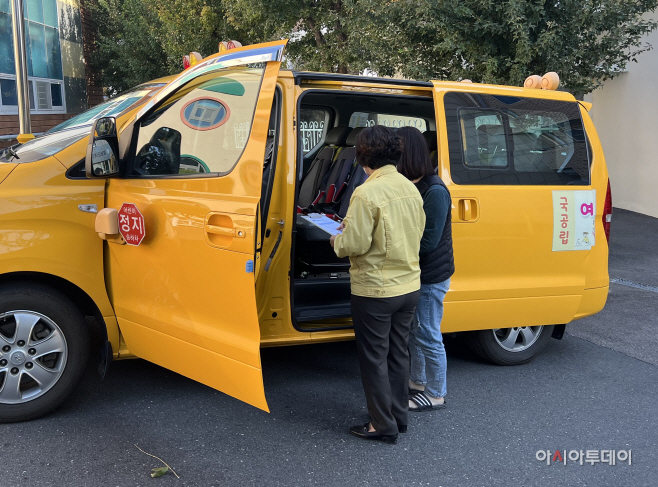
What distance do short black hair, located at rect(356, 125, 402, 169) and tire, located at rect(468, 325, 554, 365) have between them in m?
1.73

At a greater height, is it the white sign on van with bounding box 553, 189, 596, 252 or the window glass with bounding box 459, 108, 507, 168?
the window glass with bounding box 459, 108, 507, 168

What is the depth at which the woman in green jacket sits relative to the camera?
2.99 metres

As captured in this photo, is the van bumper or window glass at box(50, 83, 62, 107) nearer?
the van bumper

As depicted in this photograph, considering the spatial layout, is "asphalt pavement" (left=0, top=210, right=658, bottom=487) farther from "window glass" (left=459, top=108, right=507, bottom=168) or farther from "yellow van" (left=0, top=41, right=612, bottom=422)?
"window glass" (left=459, top=108, right=507, bottom=168)

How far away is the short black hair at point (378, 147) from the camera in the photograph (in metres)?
3.04

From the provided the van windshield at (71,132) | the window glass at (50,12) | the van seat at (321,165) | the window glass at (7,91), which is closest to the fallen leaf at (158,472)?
the van windshield at (71,132)

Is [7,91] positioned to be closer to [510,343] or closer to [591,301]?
[510,343]

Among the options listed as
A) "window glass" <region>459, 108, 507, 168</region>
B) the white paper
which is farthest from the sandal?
"window glass" <region>459, 108, 507, 168</region>

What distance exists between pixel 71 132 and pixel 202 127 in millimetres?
1008

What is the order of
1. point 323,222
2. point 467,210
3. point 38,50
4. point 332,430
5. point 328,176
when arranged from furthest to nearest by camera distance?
point 38,50, point 328,176, point 323,222, point 467,210, point 332,430

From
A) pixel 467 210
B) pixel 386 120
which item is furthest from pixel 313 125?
pixel 467 210

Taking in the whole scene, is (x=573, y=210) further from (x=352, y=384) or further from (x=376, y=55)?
(x=376, y=55)

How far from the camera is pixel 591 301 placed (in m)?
4.29

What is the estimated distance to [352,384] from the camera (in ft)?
13.4
